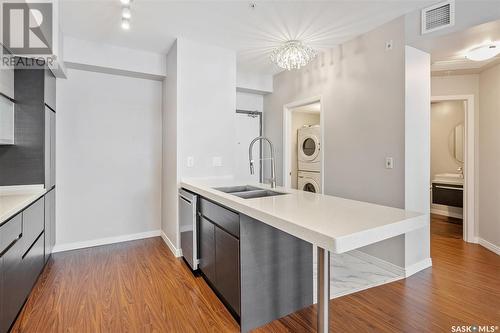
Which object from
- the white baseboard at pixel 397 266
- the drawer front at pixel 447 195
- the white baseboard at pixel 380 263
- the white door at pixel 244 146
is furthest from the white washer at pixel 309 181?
the drawer front at pixel 447 195

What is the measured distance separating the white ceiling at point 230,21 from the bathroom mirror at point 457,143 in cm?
340

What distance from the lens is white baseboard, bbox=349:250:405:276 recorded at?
2.61 meters

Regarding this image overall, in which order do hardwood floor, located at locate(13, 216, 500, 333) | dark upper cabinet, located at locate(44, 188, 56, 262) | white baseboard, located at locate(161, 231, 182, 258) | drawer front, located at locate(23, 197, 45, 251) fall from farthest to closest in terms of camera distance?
white baseboard, located at locate(161, 231, 182, 258) → dark upper cabinet, located at locate(44, 188, 56, 262) → drawer front, located at locate(23, 197, 45, 251) → hardwood floor, located at locate(13, 216, 500, 333)

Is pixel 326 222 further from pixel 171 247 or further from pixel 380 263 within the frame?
pixel 171 247

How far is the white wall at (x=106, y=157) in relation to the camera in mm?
3350

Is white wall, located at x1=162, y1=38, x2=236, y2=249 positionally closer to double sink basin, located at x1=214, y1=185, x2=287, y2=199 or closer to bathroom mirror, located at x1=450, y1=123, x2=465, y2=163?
double sink basin, located at x1=214, y1=185, x2=287, y2=199

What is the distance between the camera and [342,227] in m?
1.19

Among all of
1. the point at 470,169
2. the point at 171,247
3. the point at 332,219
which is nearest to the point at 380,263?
the point at 332,219

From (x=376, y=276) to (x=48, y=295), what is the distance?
2989 mm

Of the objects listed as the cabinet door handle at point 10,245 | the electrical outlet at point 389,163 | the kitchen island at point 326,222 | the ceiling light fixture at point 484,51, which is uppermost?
the ceiling light fixture at point 484,51

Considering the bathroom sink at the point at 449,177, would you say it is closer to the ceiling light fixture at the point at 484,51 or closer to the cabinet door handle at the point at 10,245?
the ceiling light fixture at the point at 484,51

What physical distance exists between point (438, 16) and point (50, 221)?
4437 mm

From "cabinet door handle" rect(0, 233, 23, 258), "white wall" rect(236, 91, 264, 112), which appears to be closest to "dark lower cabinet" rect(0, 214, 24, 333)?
"cabinet door handle" rect(0, 233, 23, 258)

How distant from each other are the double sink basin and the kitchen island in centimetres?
49
